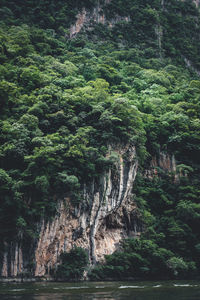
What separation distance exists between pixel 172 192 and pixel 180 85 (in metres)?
21.9

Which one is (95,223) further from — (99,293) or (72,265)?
(99,293)

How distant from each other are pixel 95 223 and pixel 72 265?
4.50 meters

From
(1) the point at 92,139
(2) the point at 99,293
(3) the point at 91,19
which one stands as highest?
(3) the point at 91,19

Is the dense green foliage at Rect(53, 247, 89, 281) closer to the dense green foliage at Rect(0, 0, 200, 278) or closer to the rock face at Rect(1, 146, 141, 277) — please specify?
the rock face at Rect(1, 146, 141, 277)

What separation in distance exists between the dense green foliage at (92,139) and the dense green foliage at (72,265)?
1734mm

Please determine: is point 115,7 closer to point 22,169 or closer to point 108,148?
point 108,148

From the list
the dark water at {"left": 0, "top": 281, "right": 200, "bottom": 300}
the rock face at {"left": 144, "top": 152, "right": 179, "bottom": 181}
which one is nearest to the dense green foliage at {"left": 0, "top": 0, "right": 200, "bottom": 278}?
the rock face at {"left": 144, "top": 152, "right": 179, "bottom": 181}

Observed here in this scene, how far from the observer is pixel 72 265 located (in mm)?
24922

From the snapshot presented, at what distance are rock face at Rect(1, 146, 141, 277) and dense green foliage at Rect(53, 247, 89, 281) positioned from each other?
1.77 feet

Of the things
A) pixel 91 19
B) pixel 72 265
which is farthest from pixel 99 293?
pixel 91 19

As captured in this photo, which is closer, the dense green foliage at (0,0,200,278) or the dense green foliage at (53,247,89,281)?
the dense green foliage at (53,247,89,281)

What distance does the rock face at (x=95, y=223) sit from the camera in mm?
24609

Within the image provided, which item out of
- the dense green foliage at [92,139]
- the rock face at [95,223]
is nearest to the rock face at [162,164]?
the dense green foliage at [92,139]

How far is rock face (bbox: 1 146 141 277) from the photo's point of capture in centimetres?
2461
